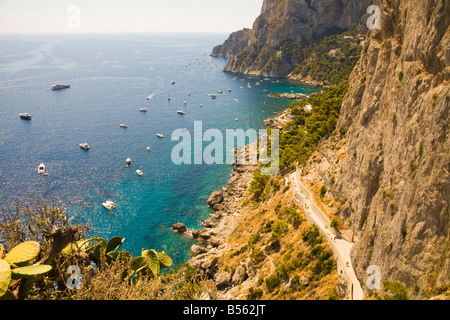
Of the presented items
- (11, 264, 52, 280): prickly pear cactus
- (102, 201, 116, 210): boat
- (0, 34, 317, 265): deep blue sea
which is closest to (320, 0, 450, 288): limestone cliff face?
(11, 264, 52, 280): prickly pear cactus

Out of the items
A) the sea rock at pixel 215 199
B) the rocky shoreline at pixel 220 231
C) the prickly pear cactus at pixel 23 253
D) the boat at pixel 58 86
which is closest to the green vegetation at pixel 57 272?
the prickly pear cactus at pixel 23 253

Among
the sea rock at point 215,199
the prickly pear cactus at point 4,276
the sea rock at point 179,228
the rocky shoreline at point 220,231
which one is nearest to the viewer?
the prickly pear cactus at point 4,276

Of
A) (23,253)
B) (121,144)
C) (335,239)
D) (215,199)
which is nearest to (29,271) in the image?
(23,253)

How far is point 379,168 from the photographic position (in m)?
33.4

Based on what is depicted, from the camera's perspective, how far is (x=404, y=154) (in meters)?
26.7

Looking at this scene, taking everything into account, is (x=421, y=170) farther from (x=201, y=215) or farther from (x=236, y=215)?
(x=201, y=215)

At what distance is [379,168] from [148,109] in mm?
113913

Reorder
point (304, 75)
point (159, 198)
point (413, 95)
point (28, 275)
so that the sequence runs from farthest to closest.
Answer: point (304, 75)
point (159, 198)
point (413, 95)
point (28, 275)

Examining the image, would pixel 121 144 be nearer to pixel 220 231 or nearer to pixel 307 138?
pixel 220 231

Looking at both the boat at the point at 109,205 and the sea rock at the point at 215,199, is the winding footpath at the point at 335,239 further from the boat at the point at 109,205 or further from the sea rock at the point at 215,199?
the boat at the point at 109,205

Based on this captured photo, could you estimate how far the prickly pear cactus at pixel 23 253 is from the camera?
13297 mm

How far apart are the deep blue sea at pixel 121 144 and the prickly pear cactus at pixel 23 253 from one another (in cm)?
982
